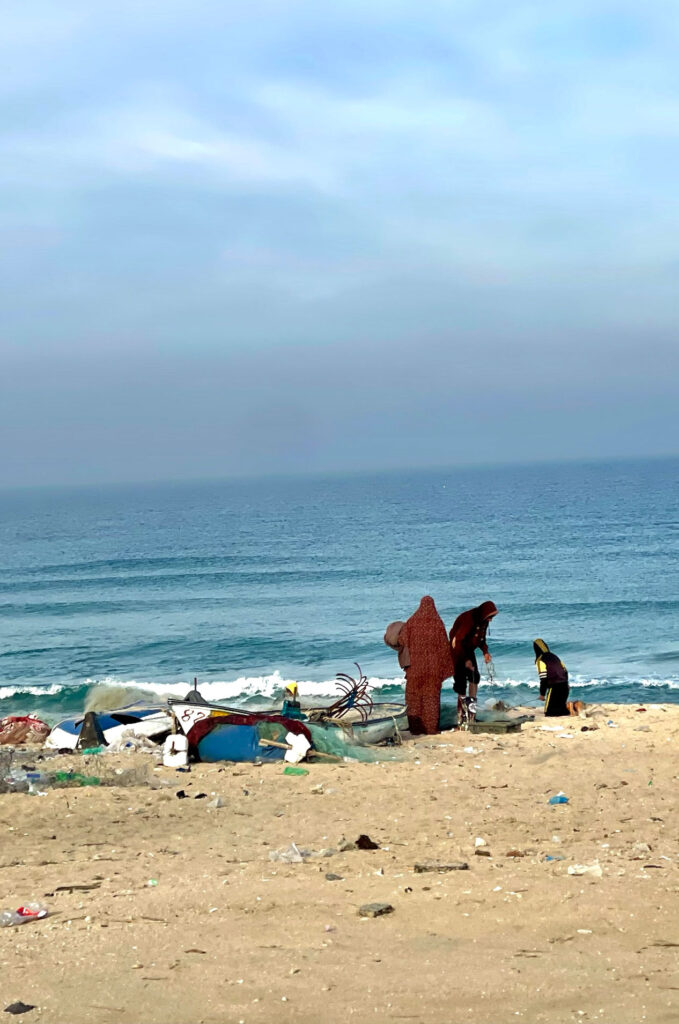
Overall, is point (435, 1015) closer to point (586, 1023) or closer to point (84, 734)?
point (586, 1023)

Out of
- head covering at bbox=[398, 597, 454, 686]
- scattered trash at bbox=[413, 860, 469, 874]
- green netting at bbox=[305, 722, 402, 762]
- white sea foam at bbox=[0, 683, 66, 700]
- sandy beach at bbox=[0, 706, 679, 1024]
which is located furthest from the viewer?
white sea foam at bbox=[0, 683, 66, 700]

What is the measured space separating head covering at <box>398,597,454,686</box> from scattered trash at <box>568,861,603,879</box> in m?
7.64

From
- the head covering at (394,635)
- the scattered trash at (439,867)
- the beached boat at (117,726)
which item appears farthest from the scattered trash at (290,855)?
the head covering at (394,635)

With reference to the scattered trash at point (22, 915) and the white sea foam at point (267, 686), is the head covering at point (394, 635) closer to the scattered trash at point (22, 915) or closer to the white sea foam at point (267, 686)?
the white sea foam at point (267, 686)

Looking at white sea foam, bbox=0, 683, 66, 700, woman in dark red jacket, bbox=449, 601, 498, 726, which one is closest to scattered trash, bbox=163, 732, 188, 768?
woman in dark red jacket, bbox=449, 601, 498, 726

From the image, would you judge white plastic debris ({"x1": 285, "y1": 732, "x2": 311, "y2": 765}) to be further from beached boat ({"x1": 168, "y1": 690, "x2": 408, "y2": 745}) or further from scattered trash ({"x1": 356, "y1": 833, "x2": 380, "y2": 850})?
scattered trash ({"x1": 356, "y1": 833, "x2": 380, "y2": 850})

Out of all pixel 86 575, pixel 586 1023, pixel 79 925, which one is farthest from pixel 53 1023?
pixel 86 575

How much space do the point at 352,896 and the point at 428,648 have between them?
8.47 m

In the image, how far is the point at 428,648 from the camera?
15227 mm

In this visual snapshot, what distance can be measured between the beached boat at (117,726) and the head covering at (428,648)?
12.4 ft

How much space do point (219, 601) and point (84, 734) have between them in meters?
26.9

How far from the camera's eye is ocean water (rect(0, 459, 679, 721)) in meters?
26.1

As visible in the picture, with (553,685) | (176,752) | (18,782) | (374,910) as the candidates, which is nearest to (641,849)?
(374,910)

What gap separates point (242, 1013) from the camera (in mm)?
4926
